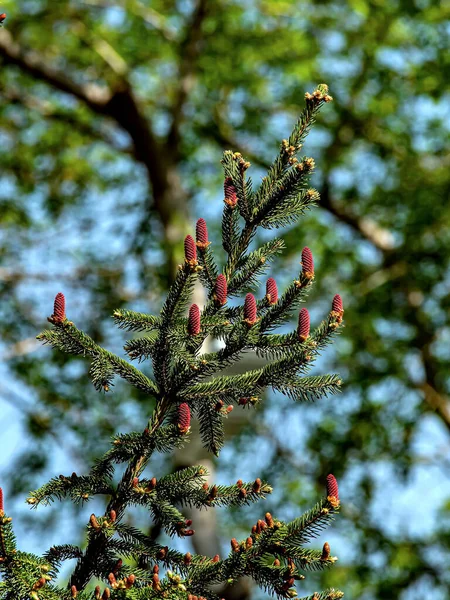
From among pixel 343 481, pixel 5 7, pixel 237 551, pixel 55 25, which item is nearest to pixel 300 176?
pixel 237 551

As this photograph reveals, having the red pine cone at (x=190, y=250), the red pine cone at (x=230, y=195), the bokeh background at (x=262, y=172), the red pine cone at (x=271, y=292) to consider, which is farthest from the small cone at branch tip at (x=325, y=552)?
the bokeh background at (x=262, y=172)

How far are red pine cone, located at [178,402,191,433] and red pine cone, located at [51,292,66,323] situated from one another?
1.45 ft

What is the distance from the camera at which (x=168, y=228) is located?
1016 cm

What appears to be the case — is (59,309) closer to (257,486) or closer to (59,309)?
(59,309)

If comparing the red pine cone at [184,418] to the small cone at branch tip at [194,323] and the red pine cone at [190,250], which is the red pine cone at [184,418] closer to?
the small cone at branch tip at [194,323]

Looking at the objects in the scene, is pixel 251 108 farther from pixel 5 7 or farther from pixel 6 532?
pixel 6 532

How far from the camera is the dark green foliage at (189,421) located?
8.51 ft

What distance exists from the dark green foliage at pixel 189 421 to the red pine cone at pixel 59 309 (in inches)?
1.7

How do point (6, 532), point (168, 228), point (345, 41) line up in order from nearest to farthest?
point (6, 532) → point (168, 228) → point (345, 41)

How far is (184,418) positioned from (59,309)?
487 mm

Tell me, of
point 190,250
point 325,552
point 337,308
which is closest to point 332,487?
point 325,552

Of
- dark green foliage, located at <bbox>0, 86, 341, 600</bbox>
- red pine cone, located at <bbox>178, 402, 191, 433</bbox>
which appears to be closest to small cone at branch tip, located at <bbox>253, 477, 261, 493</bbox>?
dark green foliage, located at <bbox>0, 86, 341, 600</bbox>

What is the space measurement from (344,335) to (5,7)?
6140 mm

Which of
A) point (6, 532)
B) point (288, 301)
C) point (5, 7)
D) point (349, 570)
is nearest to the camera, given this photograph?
point (6, 532)
